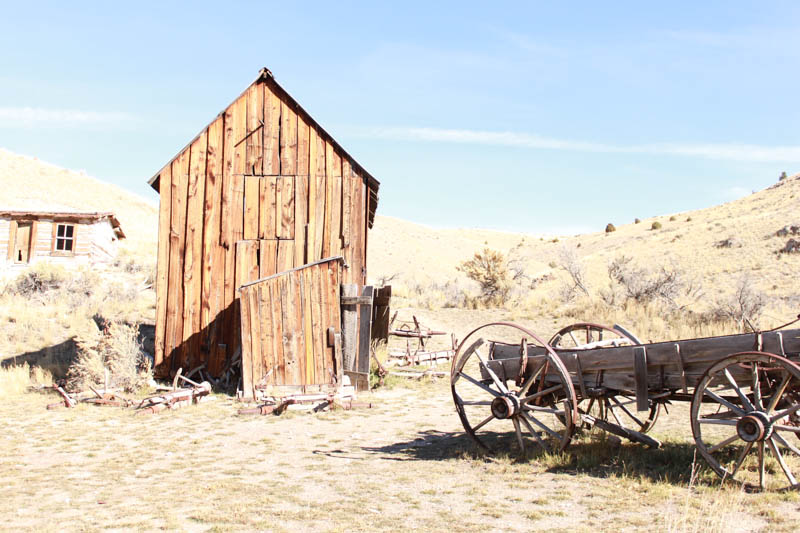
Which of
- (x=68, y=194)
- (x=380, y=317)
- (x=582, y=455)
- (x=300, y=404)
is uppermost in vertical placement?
(x=68, y=194)

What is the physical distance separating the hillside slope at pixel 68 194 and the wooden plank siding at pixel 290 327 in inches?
1446

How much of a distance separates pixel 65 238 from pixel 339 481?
29.4m

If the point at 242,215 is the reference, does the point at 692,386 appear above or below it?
below

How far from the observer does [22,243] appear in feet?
100

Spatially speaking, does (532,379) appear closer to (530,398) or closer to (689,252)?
(530,398)

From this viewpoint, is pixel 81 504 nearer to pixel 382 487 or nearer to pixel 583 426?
pixel 382 487

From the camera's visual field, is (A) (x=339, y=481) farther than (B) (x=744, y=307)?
No

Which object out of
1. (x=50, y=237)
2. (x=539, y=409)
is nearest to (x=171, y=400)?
(x=539, y=409)

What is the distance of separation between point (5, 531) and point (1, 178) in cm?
5961

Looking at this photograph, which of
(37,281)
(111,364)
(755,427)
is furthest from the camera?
(37,281)

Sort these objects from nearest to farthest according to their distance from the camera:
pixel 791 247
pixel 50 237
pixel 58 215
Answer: pixel 50 237 → pixel 58 215 → pixel 791 247

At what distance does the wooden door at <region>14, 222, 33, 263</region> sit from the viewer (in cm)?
3047

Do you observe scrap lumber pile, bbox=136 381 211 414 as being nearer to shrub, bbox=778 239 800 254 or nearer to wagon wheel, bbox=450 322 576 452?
wagon wheel, bbox=450 322 576 452

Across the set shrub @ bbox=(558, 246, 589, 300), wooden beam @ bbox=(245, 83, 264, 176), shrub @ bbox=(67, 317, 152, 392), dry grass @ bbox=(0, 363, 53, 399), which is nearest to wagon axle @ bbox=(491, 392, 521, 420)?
shrub @ bbox=(67, 317, 152, 392)
